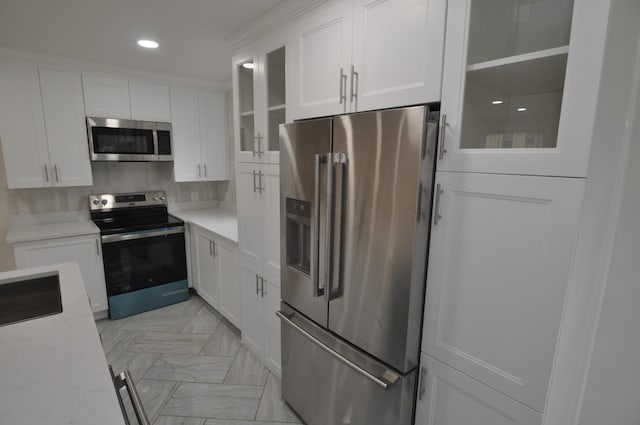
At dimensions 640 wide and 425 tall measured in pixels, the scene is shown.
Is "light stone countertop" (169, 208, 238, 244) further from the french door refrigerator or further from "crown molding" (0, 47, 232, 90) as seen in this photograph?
"crown molding" (0, 47, 232, 90)

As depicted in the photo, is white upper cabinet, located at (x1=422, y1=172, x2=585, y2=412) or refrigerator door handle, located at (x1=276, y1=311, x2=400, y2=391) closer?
white upper cabinet, located at (x1=422, y1=172, x2=585, y2=412)

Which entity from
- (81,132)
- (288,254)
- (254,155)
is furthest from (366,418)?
(81,132)

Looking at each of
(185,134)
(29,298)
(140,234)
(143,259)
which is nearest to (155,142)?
(185,134)

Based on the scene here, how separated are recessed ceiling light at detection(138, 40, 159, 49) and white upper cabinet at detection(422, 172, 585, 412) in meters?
2.36

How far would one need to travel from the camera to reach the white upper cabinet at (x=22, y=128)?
2518mm

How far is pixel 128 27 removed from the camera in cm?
202

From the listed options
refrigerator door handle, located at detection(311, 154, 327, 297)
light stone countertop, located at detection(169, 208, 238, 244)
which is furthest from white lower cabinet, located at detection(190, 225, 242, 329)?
refrigerator door handle, located at detection(311, 154, 327, 297)

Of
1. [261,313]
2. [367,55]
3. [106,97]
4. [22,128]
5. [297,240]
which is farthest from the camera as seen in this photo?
[106,97]

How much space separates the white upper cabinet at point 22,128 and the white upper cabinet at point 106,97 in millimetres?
346

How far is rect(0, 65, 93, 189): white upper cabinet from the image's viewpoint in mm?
2539

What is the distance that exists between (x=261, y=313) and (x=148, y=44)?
2.23 meters

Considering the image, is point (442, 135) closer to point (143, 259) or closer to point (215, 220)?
point (215, 220)

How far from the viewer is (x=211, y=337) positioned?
276 centimetres

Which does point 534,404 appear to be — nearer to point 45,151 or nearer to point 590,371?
point 590,371
